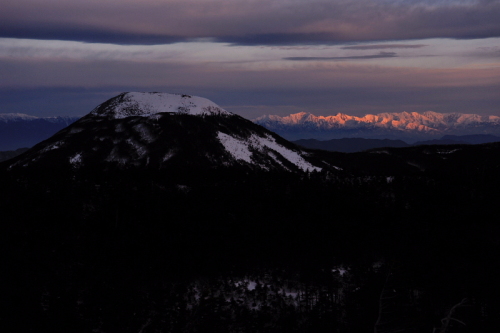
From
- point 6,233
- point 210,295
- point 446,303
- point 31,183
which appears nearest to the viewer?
point 446,303

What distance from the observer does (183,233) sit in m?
159

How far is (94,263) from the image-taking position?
143375 millimetres

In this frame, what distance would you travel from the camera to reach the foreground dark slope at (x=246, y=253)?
11650cm

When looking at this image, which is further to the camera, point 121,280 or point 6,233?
point 6,233

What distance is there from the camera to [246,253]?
495ft

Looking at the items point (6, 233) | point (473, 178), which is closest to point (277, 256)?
point (6, 233)

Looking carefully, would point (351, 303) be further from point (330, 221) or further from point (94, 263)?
point (94, 263)

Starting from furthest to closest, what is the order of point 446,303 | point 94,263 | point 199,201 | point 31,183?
1. point 31,183
2. point 199,201
3. point 94,263
4. point 446,303

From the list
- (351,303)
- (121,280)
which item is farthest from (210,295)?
(351,303)

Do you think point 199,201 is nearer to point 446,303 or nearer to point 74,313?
point 74,313

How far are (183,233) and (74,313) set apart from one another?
1803 inches

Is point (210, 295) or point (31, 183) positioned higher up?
point (31, 183)

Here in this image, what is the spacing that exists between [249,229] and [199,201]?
22.0 meters

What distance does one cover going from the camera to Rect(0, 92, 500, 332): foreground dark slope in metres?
116
